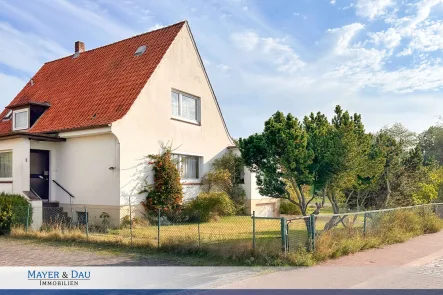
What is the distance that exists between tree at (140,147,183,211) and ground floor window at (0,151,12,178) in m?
5.86

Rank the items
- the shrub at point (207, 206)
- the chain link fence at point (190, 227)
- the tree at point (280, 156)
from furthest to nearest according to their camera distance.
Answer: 1. the shrub at point (207, 206)
2. the tree at point (280, 156)
3. the chain link fence at point (190, 227)

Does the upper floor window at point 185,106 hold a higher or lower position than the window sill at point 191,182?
higher

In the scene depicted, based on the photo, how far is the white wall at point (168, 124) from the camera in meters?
16.7

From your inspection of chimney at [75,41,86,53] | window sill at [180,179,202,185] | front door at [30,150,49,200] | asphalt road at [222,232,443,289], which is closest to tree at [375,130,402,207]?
asphalt road at [222,232,443,289]

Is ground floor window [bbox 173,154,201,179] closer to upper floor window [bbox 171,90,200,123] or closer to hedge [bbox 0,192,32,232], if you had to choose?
upper floor window [bbox 171,90,200,123]

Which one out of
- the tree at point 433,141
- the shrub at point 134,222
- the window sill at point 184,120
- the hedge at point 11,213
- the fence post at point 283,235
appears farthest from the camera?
the tree at point 433,141

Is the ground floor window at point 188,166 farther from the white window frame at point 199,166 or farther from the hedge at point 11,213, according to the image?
the hedge at point 11,213

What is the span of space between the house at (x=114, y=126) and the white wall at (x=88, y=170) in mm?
42

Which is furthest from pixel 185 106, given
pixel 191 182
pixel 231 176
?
pixel 231 176

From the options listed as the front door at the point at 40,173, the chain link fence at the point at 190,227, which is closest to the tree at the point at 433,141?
the chain link fence at the point at 190,227

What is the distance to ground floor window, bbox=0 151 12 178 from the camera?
58.1ft

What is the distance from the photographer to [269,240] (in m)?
11.0

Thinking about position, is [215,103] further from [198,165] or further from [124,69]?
[124,69]

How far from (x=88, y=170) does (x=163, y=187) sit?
124 inches
